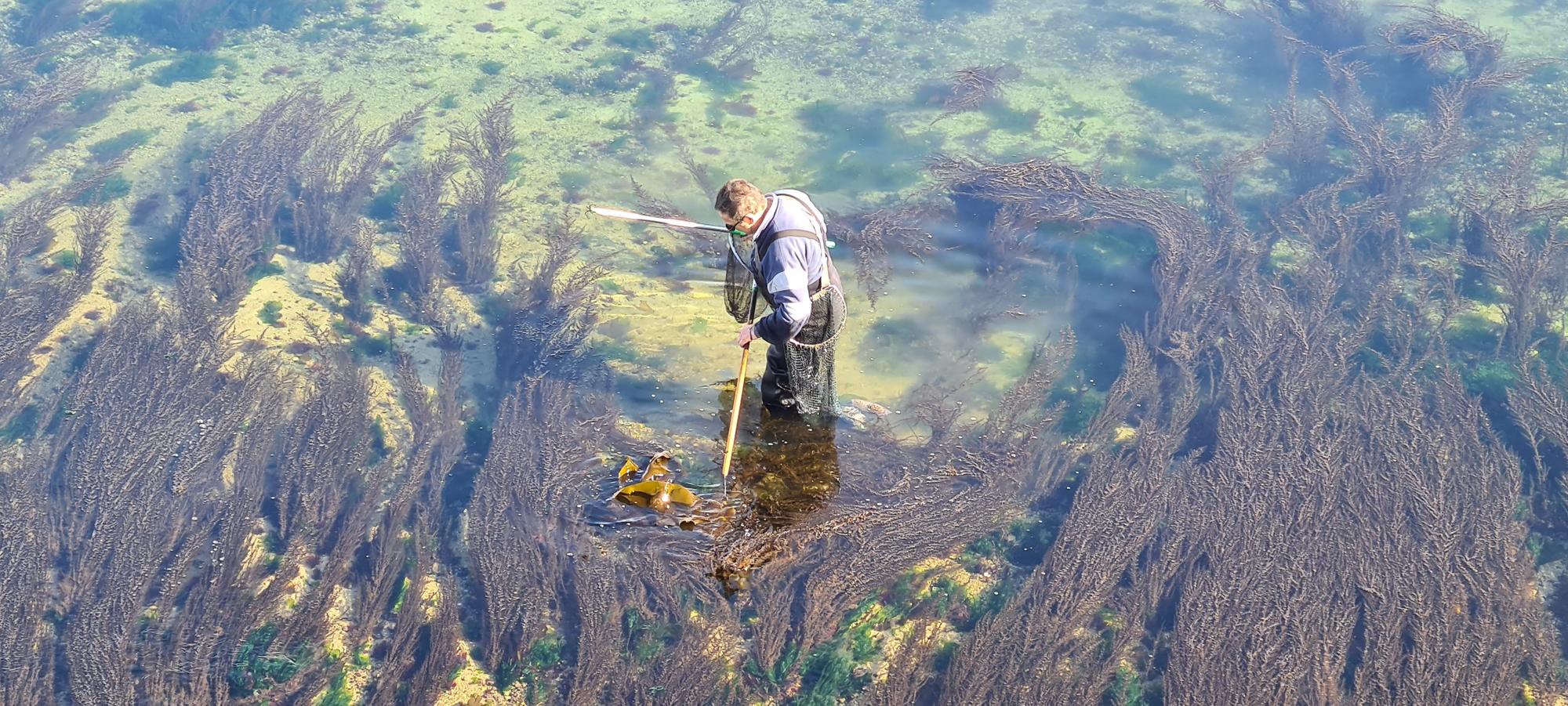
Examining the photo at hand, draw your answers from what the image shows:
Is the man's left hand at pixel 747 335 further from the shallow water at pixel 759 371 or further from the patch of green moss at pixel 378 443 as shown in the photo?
the patch of green moss at pixel 378 443

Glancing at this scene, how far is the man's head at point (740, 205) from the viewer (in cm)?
380

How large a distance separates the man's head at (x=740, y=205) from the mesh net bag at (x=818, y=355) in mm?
556

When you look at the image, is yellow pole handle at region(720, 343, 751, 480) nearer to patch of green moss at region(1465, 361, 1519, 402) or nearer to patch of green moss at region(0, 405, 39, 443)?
patch of green moss at region(0, 405, 39, 443)

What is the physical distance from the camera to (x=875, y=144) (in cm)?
780

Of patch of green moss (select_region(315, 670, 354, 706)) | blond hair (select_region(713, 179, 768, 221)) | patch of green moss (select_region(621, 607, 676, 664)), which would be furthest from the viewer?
patch of green moss (select_region(621, 607, 676, 664))

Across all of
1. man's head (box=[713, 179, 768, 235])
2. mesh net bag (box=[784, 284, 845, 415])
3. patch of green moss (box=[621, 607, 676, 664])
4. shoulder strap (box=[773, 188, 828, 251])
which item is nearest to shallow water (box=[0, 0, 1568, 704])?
patch of green moss (box=[621, 607, 676, 664])

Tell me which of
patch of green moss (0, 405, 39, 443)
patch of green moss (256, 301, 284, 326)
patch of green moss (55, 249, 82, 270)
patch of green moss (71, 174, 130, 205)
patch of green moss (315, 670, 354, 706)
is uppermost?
patch of green moss (71, 174, 130, 205)

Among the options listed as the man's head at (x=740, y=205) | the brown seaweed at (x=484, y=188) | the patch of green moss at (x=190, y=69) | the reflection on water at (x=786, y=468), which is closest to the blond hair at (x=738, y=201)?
the man's head at (x=740, y=205)

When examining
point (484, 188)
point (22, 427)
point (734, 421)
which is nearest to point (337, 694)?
point (734, 421)

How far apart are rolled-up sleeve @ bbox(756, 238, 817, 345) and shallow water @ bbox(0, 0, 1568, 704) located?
3.77 feet

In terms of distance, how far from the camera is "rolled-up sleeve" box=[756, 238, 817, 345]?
12.8ft

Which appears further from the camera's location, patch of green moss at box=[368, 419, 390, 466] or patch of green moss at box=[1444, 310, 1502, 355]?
patch of green moss at box=[1444, 310, 1502, 355]

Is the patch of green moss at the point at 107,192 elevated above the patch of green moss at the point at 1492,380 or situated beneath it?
elevated above

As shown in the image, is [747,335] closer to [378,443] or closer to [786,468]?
[786,468]
